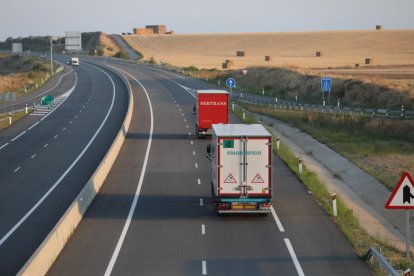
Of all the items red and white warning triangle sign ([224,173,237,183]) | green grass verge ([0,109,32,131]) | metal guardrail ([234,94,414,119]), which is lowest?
red and white warning triangle sign ([224,173,237,183])

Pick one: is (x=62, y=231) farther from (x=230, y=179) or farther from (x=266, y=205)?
(x=266, y=205)

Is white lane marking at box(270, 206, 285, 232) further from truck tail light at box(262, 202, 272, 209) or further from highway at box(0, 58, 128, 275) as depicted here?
highway at box(0, 58, 128, 275)

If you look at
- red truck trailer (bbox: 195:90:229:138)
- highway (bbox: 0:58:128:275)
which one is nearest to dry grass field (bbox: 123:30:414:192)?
red truck trailer (bbox: 195:90:229:138)

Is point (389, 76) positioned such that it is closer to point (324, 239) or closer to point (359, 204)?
point (359, 204)

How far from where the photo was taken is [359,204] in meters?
32.0

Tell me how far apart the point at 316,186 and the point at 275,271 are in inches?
523

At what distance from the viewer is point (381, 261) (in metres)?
17.9

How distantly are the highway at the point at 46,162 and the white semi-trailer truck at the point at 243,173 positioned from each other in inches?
229

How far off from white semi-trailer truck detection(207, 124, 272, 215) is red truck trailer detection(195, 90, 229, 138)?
21029mm

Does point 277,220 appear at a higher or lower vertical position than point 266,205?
lower

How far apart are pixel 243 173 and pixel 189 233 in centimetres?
295

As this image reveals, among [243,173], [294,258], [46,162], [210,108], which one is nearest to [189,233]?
[243,173]

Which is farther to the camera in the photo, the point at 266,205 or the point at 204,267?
the point at 266,205

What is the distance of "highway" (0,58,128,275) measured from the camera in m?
24.2
